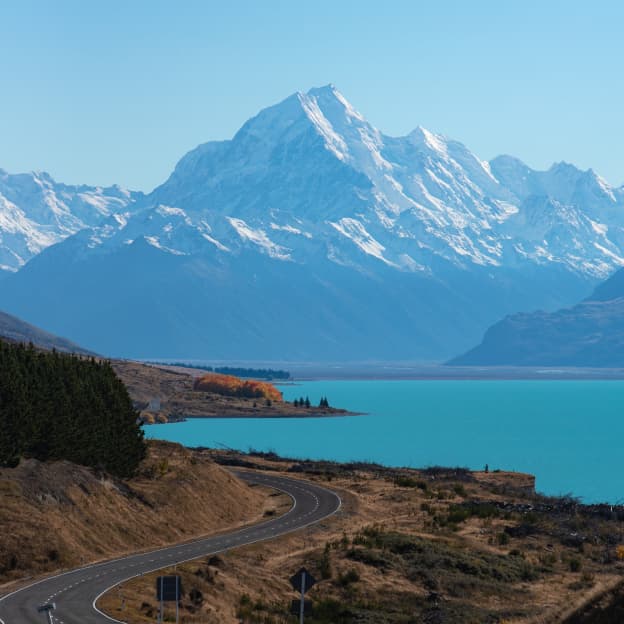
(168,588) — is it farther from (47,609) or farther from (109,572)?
(109,572)

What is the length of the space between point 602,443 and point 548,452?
20.2 m

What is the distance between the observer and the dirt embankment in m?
63.9

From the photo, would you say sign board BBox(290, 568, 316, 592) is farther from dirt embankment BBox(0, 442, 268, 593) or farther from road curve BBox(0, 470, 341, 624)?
dirt embankment BBox(0, 442, 268, 593)

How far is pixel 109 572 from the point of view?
2414 inches

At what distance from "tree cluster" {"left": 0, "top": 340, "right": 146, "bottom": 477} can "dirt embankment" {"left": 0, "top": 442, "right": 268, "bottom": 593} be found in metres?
1.68

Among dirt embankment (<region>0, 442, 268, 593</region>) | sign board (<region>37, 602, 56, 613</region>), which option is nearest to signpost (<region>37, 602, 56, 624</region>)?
sign board (<region>37, 602, 56, 613</region>)

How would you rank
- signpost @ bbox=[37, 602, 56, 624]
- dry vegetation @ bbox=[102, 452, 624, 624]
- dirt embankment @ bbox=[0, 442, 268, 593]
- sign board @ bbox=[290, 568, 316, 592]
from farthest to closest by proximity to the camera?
dirt embankment @ bbox=[0, 442, 268, 593]
dry vegetation @ bbox=[102, 452, 624, 624]
signpost @ bbox=[37, 602, 56, 624]
sign board @ bbox=[290, 568, 316, 592]

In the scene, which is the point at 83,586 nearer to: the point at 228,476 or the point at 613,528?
the point at 228,476

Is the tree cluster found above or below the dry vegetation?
above

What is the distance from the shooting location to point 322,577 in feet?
214

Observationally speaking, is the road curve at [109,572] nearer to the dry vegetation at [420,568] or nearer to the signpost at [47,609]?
the signpost at [47,609]

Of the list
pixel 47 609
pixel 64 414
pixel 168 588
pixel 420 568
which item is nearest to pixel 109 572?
pixel 47 609

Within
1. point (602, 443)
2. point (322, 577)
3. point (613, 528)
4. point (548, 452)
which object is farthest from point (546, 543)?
point (602, 443)

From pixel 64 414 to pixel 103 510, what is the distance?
6.83 m
